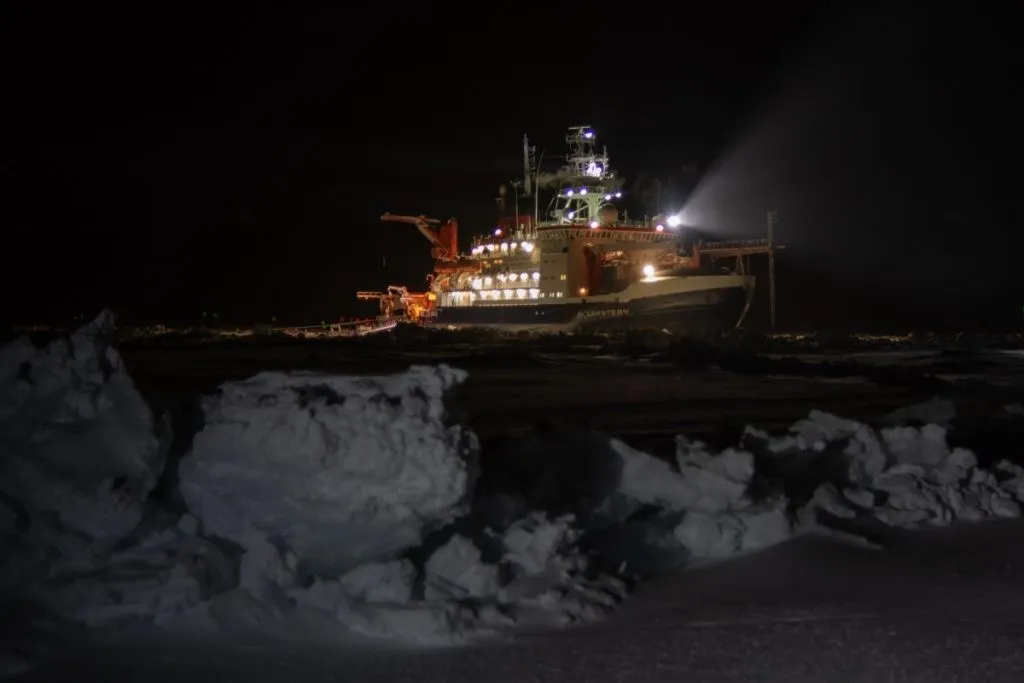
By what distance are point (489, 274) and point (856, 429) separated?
46752mm

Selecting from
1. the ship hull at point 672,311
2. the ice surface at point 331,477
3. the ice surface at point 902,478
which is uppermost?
the ship hull at point 672,311

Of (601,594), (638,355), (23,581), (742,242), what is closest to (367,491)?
(601,594)

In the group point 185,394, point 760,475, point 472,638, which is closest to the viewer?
point 472,638

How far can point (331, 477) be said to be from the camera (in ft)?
16.8

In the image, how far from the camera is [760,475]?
22.3 ft

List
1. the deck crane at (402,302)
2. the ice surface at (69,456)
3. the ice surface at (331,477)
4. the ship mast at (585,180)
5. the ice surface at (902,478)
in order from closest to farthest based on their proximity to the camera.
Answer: the ice surface at (69,456)
the ice surface at (331,477)
the ice surface at (902,478)
the ship mast at (585,180)
the deck crane at (402,302)

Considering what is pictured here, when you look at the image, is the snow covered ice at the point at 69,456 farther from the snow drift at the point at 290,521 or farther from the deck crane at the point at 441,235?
the deck crane at the point at 441,235

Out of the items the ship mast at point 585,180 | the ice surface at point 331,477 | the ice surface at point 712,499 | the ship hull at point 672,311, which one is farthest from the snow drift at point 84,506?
the ship mast at point 585,180

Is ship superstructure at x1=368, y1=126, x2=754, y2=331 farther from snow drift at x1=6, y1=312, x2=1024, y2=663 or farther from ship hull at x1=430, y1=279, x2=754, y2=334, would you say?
snow drift at x1=6, y1=312, x2=1024, y2=663

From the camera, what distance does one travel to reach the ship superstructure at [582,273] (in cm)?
4234

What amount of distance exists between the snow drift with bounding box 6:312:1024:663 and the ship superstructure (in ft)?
121

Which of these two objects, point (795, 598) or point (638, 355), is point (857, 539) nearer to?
point (795, 598)

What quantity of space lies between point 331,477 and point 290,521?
1.12 feet

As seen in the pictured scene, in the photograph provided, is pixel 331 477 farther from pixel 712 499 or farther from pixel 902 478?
pixel 902 478
